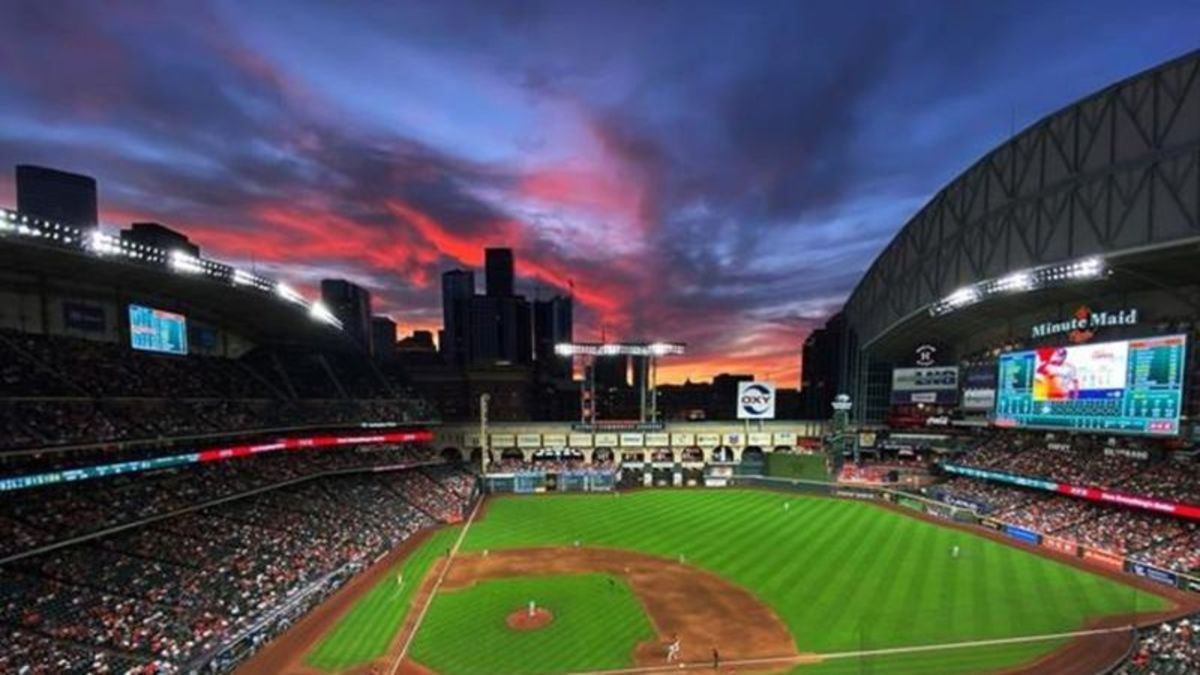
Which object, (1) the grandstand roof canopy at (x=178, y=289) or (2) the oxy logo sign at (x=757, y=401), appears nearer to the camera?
(1) the grandstand roof canopy at (x=178, y=289)

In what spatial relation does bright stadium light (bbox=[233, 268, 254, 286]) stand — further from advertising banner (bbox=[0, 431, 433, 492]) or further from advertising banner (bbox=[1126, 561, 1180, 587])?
advertising banner (bbox=[1126, 561, 1180, 587])

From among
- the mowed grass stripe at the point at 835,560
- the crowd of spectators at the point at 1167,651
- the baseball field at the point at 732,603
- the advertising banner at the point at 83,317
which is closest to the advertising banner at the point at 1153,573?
the baseball field at the point at 732,603

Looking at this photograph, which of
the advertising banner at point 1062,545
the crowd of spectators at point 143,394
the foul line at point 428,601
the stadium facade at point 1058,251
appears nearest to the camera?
the foul line at point 428,601

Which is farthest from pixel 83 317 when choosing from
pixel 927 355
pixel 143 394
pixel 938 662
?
pixel 927 355

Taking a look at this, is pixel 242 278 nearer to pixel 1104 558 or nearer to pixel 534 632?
pixel 534 632

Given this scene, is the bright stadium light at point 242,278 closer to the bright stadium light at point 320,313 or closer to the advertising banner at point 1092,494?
the bright stadium light at point 320,313

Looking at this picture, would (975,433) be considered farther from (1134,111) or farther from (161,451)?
(161,451)
